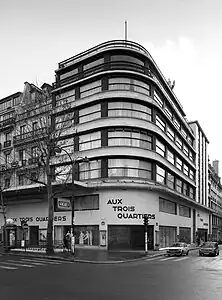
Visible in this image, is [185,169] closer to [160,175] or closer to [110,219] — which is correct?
[160,175]

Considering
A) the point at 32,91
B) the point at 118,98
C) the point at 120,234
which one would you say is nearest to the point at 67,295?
the point at 120,234

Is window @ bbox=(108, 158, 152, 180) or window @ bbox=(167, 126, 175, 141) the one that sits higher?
window @ bbox=(167, 126, 175, 141)

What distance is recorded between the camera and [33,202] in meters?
47.0

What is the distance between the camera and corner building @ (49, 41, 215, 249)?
129 feet

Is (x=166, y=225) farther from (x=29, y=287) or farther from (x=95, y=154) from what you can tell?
(x=29, y=287)

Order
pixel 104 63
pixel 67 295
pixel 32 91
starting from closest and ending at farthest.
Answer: pixel 67 295 < pixel 104 63 < pixel 32 91

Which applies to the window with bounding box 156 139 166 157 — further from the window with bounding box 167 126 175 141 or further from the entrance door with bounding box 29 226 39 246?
the entrance door with bounding box 29 226 39 246

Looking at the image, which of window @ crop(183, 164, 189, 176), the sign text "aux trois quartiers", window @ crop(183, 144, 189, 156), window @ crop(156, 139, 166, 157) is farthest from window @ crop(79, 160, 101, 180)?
window @ crop(183, 144, 189, 156)

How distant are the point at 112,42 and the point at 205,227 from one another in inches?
1888

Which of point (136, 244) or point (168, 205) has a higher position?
point (168, 205)

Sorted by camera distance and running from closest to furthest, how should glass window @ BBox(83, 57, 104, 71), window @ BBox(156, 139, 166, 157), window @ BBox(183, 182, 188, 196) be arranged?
glass window @ BBox(83, 57, 104, 71), window @ BBox(156, 139, 166, 157), window @ BBox(183, 182, 188, 196)

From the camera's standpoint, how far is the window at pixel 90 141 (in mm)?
41719

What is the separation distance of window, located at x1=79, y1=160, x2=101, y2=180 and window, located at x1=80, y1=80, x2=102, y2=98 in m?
8.36

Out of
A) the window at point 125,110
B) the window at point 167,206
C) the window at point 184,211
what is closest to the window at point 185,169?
the window at point 184,211
